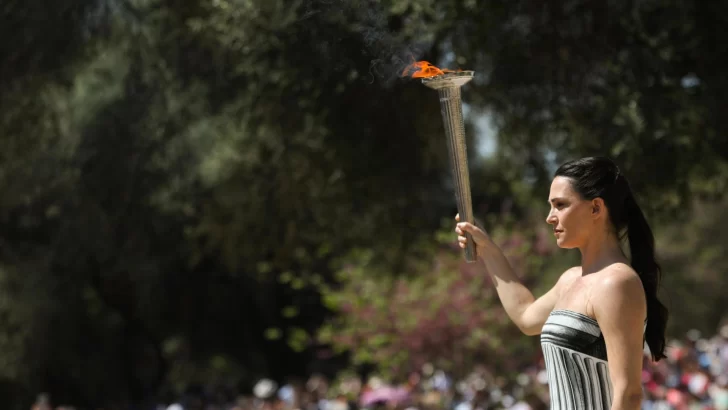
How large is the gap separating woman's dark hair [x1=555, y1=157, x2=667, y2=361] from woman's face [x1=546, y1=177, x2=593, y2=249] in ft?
0.07

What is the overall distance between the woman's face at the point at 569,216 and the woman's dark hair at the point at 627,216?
0.9 inches

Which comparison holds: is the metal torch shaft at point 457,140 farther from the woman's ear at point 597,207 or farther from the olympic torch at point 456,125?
the woman's ear at point 597,207

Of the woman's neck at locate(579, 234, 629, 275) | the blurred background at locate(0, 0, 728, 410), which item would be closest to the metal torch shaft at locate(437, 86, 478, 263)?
the woman's neck at locate(579, 234, 629, 275)

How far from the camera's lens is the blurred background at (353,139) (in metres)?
7.88

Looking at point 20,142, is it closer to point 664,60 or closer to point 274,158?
point 274,158

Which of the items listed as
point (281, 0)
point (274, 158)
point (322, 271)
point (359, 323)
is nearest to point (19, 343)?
point (359, 323)

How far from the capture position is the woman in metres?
3.18

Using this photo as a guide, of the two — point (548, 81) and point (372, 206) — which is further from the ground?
point (548, 81)

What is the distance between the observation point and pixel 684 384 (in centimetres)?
1227

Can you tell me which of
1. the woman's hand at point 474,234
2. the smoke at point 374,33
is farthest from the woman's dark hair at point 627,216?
the smoke at point 374,33

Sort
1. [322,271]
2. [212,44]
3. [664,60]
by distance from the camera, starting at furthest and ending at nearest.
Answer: [322,271] < [212,44] < [664,60]

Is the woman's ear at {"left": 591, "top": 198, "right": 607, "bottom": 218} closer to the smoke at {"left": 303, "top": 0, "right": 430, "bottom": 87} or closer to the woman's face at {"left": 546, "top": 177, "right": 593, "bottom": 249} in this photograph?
the woman's face at {"left": 546, "top": 177, "right": 593, "bottom": 249}

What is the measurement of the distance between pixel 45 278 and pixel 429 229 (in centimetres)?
607

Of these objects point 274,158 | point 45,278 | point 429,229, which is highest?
point 274,158
